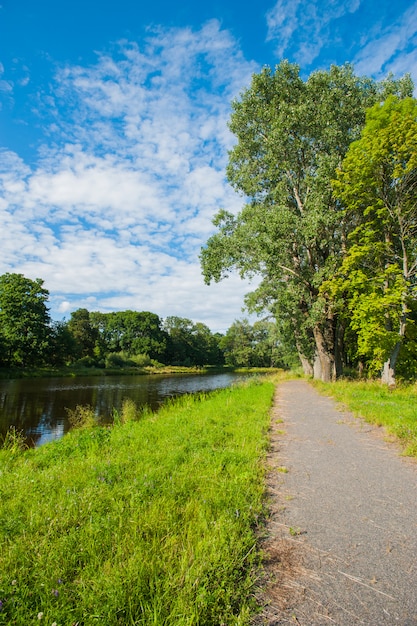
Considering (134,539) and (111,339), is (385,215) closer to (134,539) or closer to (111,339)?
(134,539)

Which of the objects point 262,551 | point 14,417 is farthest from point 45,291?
point 262,551

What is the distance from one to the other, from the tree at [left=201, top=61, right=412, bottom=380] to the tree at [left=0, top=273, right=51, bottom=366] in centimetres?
3804

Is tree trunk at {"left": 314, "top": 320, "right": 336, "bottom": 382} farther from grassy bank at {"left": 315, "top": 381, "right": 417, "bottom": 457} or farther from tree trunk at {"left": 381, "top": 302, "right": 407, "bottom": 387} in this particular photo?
grassy bank at {"left": 315, "top": 381, "right": 417, "bottom": 457}

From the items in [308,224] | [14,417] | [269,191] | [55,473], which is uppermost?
[269,191]

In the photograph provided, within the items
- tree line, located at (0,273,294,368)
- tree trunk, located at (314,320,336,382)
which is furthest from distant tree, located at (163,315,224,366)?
tree trunk, located at (314,320,336,382)

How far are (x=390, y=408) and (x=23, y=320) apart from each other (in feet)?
167

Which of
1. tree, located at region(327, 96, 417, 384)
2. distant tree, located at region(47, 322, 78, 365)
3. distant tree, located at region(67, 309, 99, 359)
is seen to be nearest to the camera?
tree, located at region(327, 96, 417, 384)

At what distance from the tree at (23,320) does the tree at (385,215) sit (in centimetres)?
4530

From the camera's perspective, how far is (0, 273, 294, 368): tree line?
154 feet

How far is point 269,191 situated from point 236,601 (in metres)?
20.8

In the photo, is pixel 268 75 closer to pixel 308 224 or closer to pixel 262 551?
pixel 308 224

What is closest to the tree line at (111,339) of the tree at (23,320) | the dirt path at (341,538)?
the tree at (23,320)

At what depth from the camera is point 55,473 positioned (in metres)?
4.96

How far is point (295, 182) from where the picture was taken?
19.2 m
